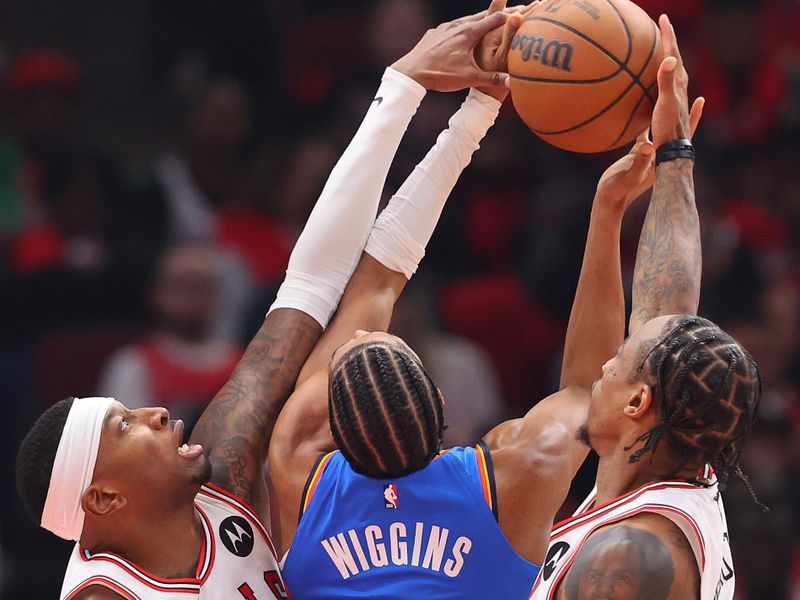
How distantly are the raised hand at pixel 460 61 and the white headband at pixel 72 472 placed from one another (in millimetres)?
1446

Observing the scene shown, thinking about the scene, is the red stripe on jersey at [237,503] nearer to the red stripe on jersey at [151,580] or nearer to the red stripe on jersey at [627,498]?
the red stripe on jersey at [151,580]

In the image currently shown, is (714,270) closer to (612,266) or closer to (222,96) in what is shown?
(222,96)

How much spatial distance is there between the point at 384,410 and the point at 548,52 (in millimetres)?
1126

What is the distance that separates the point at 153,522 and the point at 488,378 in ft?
12.0

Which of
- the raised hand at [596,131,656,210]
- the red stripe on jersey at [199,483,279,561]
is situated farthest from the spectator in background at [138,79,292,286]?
the raised hand at [596,131,656,210]

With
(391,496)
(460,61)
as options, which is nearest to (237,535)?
(391,496)

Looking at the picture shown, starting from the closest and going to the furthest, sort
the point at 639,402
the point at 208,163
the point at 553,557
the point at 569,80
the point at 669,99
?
1. the point at 639,402
2. the point at 553,557
3. the point at 669,99
4. the point at 569,80
5. the point at 208,163

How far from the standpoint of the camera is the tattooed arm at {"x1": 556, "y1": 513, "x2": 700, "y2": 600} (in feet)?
9.76

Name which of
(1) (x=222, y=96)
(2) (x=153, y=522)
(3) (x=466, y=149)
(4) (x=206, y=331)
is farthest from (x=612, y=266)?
(1) (x=222, y=96)

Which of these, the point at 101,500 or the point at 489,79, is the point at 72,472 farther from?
the point at 489,79

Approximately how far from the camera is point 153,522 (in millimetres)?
3576

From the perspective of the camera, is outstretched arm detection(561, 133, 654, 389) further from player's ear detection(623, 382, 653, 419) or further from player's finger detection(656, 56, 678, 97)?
player's ear detection(623, 382, 653, 419)

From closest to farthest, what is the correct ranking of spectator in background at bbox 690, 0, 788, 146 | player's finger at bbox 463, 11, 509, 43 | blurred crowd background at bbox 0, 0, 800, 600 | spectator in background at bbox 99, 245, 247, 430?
player's finger at bbox 463, 11, 509, 43 → spectator in background at bbox 99, 245, 247, 430 → blurred crowd background at bbox 0, 0, 800, 600 → spectator in background at bbox 690, 0, 788, 146

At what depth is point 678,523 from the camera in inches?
123
